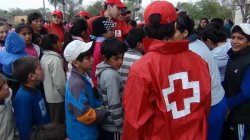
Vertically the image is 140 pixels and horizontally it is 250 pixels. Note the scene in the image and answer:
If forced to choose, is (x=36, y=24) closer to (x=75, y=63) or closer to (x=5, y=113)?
(x=75, y=63)

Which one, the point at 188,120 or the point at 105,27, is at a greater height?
the point at 105,27

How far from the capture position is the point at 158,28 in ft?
6.31

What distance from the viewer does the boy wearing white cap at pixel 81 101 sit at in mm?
2613

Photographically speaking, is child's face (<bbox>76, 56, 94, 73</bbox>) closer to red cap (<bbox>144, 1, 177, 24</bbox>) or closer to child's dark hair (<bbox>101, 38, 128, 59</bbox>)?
child's dark hair (<bbox>101, 38, 128, 59</bbox>)

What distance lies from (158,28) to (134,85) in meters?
0.39

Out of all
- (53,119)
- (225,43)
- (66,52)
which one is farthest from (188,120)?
(53,119)

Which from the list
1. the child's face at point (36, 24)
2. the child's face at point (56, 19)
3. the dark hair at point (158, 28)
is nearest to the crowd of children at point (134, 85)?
the dark hair at point (158, 28)

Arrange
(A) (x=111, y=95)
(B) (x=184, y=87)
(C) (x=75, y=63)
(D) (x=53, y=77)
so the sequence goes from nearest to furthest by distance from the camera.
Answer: (B) (x=184, y=87) → (A) (x=111, y=95) → (C) (x=75, y=63) → (D) (x=53, y=77)

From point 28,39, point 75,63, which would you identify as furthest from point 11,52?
point 75,63

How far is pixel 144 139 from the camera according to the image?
2.00 m

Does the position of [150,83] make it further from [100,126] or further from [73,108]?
[100,126]

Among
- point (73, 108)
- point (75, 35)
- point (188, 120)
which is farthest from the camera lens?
point (75, 35)

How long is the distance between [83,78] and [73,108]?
0.95 feet

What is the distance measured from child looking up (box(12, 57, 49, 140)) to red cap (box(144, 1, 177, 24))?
1293 millimetres
